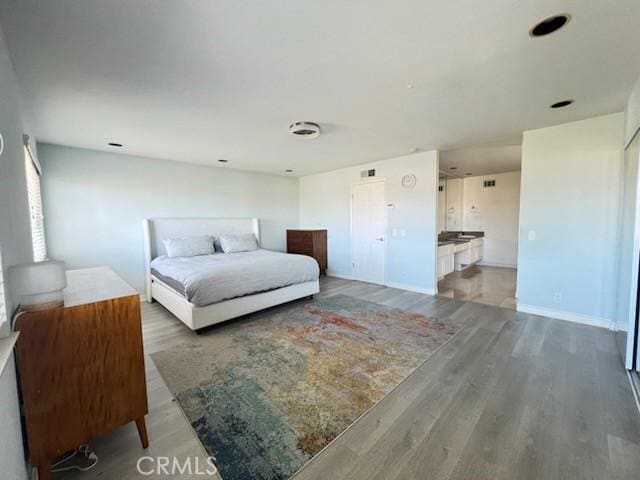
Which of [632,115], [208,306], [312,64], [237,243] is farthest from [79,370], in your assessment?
[632,115]

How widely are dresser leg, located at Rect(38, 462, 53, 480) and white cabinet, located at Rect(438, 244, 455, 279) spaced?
5.44 meters

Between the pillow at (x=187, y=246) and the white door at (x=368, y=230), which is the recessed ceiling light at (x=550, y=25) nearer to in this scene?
the white door at (x=368, y=230)

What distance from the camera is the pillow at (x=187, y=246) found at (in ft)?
14.5

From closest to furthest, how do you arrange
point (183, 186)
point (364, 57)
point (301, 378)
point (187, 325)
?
point (364, 57)
point (301, 378)
point (187, 325)
point (183, 186)

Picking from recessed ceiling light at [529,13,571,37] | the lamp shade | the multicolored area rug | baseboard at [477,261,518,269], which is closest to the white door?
the multicolored area rug

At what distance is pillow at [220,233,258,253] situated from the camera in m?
4.99

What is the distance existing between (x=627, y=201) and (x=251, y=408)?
12.5 ft

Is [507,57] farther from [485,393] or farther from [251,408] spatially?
[251,408]

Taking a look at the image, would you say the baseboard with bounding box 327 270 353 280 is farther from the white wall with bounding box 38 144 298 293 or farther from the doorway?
the white wall with bounding box 38 144 298 293

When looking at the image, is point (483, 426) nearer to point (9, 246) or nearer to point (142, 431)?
point (142, 431)

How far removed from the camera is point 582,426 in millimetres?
1690

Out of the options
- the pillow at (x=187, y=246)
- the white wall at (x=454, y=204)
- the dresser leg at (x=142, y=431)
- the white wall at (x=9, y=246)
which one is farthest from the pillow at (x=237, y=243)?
the white wall at (x=454, y=204)

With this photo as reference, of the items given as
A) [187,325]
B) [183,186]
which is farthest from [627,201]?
[183,186]

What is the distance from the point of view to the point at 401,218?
16.3 ft
